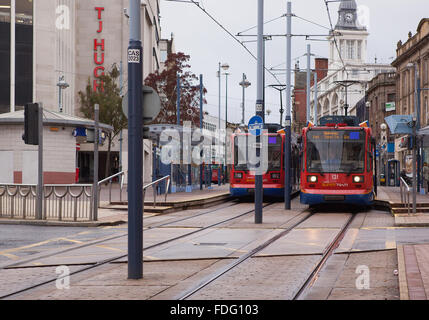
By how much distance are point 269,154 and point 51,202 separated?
12.0 m

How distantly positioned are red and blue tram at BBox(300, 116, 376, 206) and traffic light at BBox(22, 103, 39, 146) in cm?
920

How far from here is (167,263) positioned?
1119cm

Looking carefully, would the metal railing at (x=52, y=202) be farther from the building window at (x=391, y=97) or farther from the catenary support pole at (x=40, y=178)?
the building window at (x=391, y=97)

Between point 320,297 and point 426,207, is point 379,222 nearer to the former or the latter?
point 426,207

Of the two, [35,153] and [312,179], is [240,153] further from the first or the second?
[35,153]

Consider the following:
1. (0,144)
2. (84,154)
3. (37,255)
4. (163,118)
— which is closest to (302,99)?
(84,154)

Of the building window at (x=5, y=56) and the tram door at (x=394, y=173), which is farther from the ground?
the building window at (x=5, y=56)

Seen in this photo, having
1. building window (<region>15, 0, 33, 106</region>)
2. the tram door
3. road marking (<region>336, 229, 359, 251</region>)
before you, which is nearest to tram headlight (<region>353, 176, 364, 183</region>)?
road marking (<region>336, 229, 359, 251</region>)

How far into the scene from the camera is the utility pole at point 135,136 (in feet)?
29.4

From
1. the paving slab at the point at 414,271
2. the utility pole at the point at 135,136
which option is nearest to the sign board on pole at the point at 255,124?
the paving slab at the point at 414,271

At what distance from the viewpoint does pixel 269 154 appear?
29531mm

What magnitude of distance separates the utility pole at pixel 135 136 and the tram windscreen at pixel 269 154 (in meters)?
20.3

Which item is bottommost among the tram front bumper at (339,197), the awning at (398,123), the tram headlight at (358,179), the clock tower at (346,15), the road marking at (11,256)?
the road marking at (11,256)
